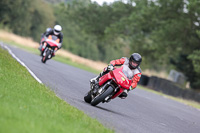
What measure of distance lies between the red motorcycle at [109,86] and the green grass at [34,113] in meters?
1.67

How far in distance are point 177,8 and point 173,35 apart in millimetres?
2430

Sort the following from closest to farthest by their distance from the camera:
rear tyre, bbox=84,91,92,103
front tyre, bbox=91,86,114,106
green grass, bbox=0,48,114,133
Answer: green grass, bbox=0,48,114,133, front tyre, bbox=91,86,114,106, rear tyre, bbox=84,91,92,103

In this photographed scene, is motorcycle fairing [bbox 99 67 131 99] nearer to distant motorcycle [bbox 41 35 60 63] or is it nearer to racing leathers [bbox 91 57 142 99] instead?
racing leathers [bbox 91 57 142 99]

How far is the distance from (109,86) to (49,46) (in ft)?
38.7

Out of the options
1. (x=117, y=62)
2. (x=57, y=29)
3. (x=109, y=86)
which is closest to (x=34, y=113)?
(x=109, y=86)

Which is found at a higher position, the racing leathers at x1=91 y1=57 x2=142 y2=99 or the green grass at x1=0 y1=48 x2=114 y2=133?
the racing leathers at x1=91 y1=57 x2=142 y2=99

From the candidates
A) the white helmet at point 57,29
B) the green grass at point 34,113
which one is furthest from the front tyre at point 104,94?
the white helmet at point 57,29

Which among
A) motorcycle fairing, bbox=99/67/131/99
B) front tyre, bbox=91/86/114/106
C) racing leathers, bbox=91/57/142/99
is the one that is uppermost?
racing leathers, bbox=91/57/142/99

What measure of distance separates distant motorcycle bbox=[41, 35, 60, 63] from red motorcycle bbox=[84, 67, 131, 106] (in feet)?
36.4

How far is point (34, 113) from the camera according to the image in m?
6.99

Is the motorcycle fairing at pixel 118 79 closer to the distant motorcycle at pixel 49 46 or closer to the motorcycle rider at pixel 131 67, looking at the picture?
the motorcycle rider at pixel 131 67

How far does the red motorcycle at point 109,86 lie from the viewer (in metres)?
10.9

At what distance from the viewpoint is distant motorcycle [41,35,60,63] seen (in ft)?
73.1

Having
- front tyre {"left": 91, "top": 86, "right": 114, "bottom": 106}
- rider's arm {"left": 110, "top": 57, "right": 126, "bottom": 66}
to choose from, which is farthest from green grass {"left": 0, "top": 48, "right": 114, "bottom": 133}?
rider's arm {"left": 110, "top": 57, "right": 126, "bottom": 66}
